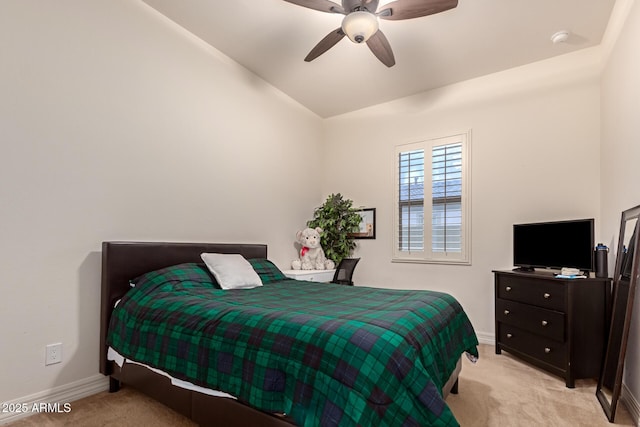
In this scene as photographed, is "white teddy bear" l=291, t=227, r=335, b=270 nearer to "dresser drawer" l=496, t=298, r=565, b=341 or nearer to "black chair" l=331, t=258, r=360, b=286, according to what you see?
"black chair" l=331, t=258, r=360, b=286

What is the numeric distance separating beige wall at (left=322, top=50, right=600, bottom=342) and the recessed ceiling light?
39cm

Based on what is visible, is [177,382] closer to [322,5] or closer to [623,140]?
[322,5]

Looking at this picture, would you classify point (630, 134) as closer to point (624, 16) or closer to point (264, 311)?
point (624, 16)

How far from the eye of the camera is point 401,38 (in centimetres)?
302

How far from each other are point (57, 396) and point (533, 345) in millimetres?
3532

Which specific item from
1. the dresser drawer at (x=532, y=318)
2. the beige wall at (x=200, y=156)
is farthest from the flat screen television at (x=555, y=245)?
the dresser drawer at (x=532, y=318)

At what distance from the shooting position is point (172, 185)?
2.91 m

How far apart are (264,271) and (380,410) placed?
2.05 m

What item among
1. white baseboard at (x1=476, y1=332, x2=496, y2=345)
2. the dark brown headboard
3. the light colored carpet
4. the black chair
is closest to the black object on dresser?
the light colored carpet

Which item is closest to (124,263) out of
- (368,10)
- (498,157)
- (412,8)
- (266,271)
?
(266,271)

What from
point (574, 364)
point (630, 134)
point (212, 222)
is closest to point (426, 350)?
point (574, 364)

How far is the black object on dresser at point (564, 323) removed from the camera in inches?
99.8

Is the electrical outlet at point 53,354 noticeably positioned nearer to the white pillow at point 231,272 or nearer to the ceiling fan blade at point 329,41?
the white pillow at point 231,272

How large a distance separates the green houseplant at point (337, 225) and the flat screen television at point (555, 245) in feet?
6.12
